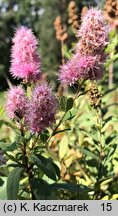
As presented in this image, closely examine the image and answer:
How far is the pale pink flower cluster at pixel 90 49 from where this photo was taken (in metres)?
1.12

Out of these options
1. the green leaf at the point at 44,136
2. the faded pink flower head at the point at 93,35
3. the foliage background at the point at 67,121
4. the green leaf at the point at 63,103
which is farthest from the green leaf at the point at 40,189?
the faded pink flower head at the point at 93,35

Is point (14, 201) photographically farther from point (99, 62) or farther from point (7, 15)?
point (7, 15)

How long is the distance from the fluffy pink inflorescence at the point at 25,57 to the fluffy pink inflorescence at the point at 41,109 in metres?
A: 0.08

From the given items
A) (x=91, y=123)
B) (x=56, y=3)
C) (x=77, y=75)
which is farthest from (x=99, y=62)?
(x=56, y=3)

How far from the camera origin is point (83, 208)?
1072mm

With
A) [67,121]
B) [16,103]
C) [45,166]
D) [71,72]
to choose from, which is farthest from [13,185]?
[67,121]

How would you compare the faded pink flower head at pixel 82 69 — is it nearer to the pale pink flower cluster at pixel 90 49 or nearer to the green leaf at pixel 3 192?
the pale pink flower cluster at pixel 90 49

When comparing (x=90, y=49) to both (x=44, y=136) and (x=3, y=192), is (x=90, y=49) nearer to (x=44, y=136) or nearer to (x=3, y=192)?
(x=44, y=136)

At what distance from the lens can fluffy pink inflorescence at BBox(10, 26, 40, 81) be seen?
1.19 meters

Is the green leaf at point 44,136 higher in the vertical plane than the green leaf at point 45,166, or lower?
higher

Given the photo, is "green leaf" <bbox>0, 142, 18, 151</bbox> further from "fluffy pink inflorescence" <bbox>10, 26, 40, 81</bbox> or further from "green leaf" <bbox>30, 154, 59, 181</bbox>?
"fluffy pink inflorescence" <bbox>10, 26, 40, 81</bbox>

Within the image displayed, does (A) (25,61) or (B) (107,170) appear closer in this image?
(A) (25,61)

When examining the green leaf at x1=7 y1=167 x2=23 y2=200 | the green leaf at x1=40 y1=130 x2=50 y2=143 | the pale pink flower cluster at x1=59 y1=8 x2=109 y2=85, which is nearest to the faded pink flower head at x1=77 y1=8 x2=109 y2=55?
the pale pink flower cluster at x1=59 y1=8 x2=109 y2=85

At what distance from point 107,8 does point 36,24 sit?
25062mm
